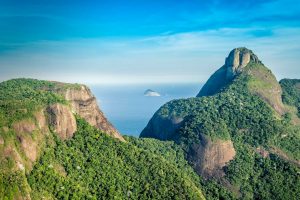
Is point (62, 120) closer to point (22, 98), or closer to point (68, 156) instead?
point (68, 156)

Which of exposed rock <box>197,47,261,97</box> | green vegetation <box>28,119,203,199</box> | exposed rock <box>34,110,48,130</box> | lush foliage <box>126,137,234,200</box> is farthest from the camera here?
exposed rock <box>197,47,261,97</box>

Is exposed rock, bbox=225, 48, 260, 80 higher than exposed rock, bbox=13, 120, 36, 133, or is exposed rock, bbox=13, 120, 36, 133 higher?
exposed rock, bbox=225, 48, 260, 80

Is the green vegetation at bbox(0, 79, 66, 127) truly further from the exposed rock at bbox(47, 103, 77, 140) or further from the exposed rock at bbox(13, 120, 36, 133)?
the exposed rock at bbox(47, 103, 77, 140)

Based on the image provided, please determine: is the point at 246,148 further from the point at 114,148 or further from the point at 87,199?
the point at 87,199

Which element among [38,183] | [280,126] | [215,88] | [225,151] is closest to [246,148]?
[225,151]

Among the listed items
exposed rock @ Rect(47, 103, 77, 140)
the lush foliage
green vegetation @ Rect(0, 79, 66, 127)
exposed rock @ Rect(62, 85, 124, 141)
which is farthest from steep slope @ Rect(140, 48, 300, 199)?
exposed rock @ Rect(47, 103, 77, 140)

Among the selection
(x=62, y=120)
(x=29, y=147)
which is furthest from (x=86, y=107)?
(x=29, y=147)

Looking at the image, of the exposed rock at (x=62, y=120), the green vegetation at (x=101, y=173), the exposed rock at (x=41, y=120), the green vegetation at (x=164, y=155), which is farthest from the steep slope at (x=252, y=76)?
the exposed rock at (x=41, y=120)

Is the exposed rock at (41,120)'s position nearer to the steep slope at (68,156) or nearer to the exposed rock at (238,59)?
the steep slope at (68,156)
